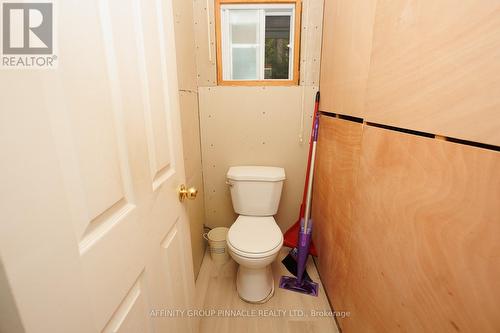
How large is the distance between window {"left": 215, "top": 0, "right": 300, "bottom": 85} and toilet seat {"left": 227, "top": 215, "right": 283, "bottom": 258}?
1.03m

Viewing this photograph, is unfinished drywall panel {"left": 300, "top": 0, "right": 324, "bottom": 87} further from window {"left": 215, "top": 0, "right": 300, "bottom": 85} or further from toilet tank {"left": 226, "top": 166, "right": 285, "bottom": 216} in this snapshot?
toilet tank {"left": 226, "top": 166, "right": 285, "bottom": 216}

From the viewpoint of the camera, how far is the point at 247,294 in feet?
4.96

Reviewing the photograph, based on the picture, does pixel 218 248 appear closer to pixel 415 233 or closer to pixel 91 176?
pixel 415 233

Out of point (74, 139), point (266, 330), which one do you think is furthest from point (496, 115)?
point (266, 330)

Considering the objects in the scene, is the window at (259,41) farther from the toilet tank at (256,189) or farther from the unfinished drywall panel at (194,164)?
the toilet tank at (256,189)

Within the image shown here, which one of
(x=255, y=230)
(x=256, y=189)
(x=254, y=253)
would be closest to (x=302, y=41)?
(x=256, y=189)

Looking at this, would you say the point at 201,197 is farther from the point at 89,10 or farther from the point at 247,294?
the point at 89,10

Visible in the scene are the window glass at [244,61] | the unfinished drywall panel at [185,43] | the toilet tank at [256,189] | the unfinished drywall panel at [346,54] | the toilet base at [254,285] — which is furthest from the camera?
the window glass at [244,61]

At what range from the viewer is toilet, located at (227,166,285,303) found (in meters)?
1.39

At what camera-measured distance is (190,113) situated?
164 cm

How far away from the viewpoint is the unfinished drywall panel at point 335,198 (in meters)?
1.19

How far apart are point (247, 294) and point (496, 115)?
1468 millimetres

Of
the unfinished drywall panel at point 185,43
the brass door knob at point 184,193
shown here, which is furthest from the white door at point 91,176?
the unfinished drywall panel at point 185,43

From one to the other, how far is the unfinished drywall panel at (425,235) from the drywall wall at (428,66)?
0.06m
